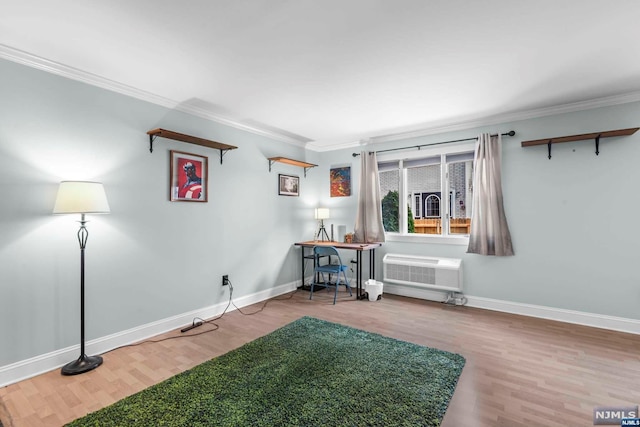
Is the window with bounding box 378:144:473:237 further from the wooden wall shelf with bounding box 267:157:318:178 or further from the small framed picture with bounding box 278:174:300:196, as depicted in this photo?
the small framed picture with bounding box 278:174:300:196

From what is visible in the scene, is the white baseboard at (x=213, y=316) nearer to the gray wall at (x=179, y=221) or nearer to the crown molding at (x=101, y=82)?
the gray wall at (x=179, y=221)

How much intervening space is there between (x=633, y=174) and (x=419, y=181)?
2678 mm

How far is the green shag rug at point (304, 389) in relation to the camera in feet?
5.60

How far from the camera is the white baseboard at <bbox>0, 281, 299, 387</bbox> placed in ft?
7.00

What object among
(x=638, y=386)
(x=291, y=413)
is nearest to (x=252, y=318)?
(x=291, y=413)

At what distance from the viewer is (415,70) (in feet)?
8.19

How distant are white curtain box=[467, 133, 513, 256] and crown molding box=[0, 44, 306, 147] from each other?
10.4 feet

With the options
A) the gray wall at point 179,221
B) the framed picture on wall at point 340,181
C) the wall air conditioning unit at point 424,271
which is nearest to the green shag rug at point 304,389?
the gray wall at point 179,221

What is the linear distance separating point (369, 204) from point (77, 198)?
3.57 metres

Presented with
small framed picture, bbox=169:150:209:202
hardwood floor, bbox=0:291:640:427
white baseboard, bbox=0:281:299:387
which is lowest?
hardwood floor, bbox=0:291:640:427

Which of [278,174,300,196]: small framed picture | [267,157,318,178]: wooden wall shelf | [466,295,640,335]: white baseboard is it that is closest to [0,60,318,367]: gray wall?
[267,157,318,178]: wooden wall shelf

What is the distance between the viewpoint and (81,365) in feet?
7.51

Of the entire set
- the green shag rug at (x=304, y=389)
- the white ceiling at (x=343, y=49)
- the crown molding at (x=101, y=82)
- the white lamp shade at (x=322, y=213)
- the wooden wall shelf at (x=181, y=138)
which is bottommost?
the green shag rug at (x=304, y=389)

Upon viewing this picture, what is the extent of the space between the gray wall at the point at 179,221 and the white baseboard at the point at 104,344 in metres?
0.05
